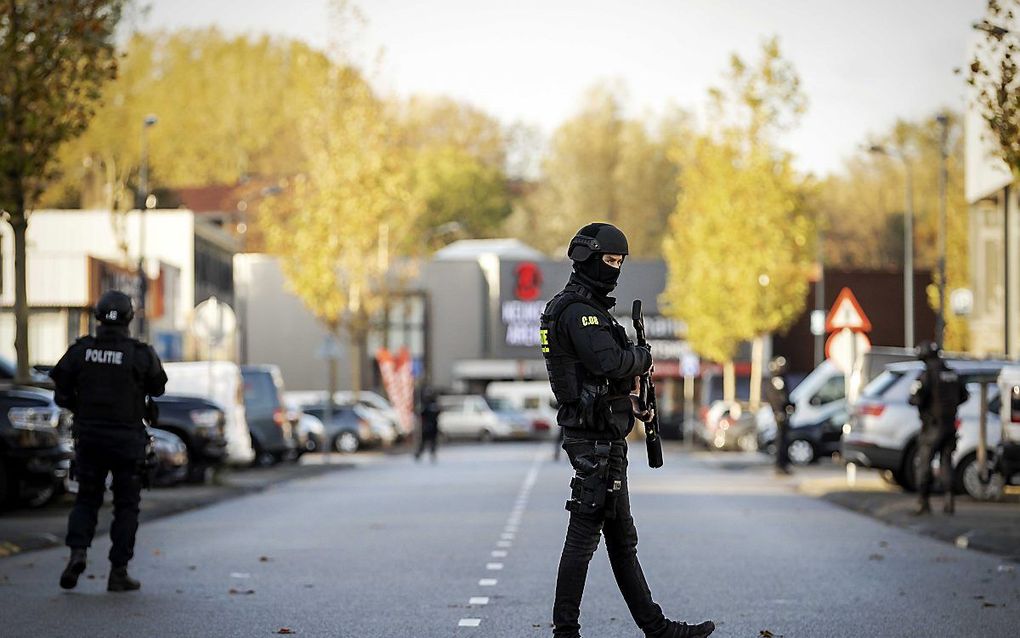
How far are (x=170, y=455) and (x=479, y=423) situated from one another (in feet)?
152

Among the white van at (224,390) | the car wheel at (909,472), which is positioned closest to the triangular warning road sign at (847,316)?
the car wheel at (909,472)

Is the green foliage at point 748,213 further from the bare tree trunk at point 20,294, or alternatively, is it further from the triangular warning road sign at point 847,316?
the bare tree trunk at point 20,294

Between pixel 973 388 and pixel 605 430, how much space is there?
1595 centimetres

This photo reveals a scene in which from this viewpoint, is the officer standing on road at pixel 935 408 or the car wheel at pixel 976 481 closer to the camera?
the officer standing on road at pixel 935 408

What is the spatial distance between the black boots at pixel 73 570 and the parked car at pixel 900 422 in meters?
13.2

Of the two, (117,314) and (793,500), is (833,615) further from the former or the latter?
(793,500)

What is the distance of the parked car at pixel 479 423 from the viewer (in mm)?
69750

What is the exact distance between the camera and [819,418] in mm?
38250

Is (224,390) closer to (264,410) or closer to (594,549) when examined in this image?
(264,410)

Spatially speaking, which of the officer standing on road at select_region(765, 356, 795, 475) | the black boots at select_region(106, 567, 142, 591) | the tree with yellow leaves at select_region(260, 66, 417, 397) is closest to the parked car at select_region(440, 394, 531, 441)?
the tree with yellow leaves at select_region(260, 66, 417, 397)

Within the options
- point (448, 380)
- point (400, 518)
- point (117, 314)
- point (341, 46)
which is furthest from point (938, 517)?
point (448, 380)

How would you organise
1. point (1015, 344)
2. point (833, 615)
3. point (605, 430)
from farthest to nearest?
1. point (1015, 344)
2. point (833, 615)
3. point (605, 430)

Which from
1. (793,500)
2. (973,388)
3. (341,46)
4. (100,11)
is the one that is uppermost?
(341,46)

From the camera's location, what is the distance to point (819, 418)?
3825 centimetres
